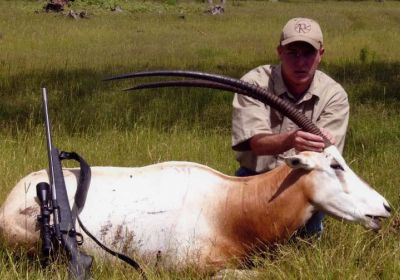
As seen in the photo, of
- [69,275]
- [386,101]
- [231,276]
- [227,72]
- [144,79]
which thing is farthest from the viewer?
[227,72]

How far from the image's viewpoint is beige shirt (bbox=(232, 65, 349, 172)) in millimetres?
4492

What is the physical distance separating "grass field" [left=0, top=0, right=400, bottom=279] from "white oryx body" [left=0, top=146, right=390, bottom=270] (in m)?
0.14

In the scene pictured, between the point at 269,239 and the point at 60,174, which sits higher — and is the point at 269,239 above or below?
below

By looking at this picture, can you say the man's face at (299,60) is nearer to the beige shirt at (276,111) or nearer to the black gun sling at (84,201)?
the beige shirt at (276,111)

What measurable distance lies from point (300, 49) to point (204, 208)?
47.6 inches

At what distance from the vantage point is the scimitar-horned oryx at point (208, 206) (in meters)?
3.72

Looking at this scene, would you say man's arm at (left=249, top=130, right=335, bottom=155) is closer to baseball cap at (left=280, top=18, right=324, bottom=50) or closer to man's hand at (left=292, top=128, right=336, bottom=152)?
man's hand at (left=292, top=128, right=336, bottom=152)

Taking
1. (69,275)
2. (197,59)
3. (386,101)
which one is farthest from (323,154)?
(197,59)

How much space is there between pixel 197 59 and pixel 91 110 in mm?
5531

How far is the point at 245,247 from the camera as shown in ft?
12.8

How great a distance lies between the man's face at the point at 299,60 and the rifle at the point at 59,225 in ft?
5.00

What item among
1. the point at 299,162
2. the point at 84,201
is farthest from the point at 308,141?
the point at 84,201

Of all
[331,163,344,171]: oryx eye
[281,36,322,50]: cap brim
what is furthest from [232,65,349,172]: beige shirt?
[331,163,344,171]: oryx eye

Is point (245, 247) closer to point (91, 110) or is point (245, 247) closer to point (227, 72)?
point (91, 110)
